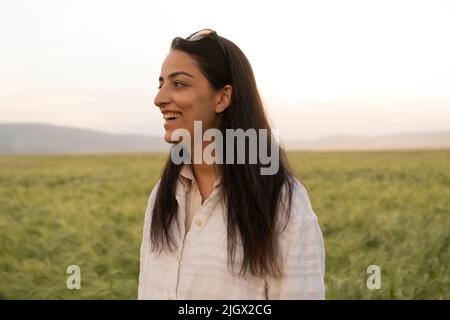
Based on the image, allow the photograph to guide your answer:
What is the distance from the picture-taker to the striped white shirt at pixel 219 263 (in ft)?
5.56

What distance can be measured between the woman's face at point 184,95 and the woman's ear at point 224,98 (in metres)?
0.02

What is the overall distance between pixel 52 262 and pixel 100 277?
79 centimetres

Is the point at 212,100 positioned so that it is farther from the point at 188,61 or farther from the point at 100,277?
the point at 100,277

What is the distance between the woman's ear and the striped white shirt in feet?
0.78

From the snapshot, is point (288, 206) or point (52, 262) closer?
point (288, 206)

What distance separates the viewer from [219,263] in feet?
5.84

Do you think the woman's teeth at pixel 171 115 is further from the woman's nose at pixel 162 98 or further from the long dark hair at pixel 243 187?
the long dark hair at pixel 243 187

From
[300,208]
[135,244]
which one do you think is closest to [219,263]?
[300,208]

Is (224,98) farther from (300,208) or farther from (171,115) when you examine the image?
(300,208)

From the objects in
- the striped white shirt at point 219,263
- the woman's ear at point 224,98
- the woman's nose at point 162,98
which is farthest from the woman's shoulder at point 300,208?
the woman's nose at point 162,98

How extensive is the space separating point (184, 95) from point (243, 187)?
34cm
